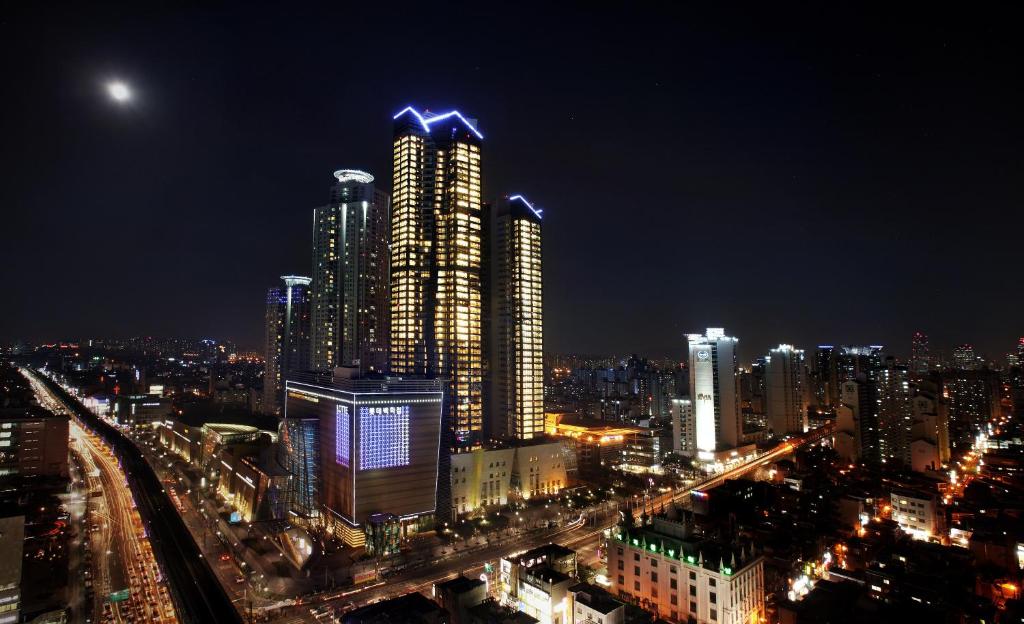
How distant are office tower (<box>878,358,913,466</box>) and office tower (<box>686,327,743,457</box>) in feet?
56.8

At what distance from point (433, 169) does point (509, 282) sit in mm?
14872

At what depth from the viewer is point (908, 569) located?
2825 centimetres

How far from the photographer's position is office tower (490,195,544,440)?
58.9m

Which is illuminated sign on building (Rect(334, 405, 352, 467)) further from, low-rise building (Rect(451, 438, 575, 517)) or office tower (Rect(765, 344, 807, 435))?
office tower (Rect(765, 344, 807, 435))

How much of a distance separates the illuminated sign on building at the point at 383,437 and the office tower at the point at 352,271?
38.0 meters

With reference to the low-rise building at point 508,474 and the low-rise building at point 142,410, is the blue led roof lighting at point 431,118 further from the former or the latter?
the low-rise building at point 142,410

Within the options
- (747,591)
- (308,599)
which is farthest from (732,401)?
(308,599)

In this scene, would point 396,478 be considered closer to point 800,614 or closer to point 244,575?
point 244,575

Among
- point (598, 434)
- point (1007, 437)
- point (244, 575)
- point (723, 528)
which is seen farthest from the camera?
point (598, 434)

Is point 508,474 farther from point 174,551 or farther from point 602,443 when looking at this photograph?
point 174,551

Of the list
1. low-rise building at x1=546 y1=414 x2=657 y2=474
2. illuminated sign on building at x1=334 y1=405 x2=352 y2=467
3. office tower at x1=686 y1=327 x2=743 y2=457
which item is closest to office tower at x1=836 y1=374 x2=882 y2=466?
office tower at x1=686 y1=327 x2=743 y2=457

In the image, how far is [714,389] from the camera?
65438mm

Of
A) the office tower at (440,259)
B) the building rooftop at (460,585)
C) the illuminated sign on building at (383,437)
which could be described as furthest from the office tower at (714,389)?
the building rooftop at (460,585)

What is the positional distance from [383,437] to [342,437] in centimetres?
324
